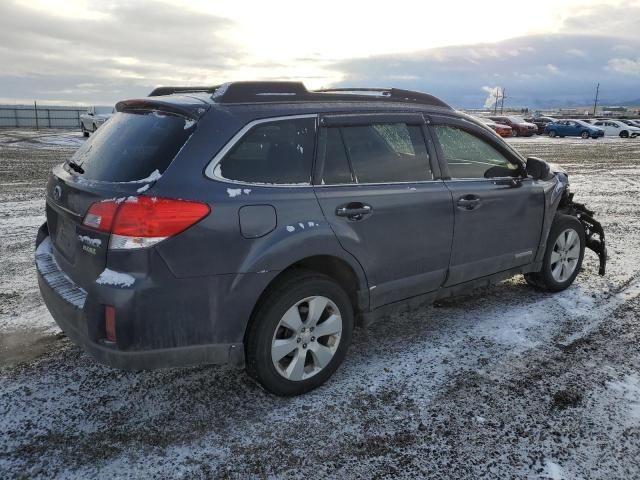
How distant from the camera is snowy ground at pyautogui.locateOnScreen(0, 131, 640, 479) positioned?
2.69 meters

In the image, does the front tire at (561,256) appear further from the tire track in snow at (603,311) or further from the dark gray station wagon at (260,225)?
the dark gray station wagon at (260,225)

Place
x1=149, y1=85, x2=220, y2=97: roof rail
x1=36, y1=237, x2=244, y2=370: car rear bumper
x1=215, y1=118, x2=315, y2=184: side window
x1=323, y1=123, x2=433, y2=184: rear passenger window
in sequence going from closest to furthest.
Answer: x1=36, y1=237, x2=244, y2=370: car rear bumper → x1=215, y1=118, x2=315, y2=184: side window → x1=323, y1=123, x2=433, y2=184: rear passenger window → x1=149, y1=85, x2=220, y2=97: roof rail

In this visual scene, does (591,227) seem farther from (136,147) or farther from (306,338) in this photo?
(136,147)

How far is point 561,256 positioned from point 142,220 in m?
4.03

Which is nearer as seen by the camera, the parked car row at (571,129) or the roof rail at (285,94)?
the roof rail at (285,94)

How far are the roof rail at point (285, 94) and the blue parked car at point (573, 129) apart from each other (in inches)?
1480

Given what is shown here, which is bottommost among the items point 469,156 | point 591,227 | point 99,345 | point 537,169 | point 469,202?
point 99,345

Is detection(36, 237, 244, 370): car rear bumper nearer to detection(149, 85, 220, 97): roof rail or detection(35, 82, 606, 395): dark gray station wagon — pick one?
detection(35, 82, 606, 395): dark gray station wagon

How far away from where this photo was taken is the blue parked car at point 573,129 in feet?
120

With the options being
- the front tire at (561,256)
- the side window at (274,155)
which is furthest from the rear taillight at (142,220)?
the front tire at (561,256)

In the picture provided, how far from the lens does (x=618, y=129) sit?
3816 cm

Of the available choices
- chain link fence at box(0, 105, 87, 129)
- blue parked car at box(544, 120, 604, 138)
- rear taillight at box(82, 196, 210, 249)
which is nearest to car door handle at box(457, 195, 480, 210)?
rear taillight at box(82, 196, 210, 249)

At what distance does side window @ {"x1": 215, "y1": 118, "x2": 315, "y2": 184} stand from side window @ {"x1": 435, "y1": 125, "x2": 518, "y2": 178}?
4.00 ft

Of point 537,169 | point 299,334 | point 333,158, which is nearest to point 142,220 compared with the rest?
point 299,334
